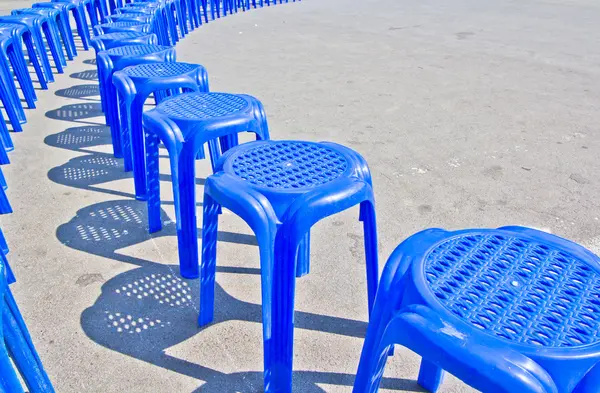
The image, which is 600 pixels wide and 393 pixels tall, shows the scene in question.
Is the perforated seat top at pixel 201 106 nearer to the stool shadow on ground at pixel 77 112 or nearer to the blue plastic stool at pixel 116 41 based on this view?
the blue plastic stool at pixel 116 41

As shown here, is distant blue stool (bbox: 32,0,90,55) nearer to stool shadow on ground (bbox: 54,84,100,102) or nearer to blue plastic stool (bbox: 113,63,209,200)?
stool shadow on ground (bbox: 54,84,100,102)

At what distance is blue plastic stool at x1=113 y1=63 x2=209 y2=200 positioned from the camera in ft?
8.80

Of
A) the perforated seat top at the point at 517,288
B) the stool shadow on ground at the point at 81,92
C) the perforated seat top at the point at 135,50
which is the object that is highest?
the perforated seat top at the point at 135,50

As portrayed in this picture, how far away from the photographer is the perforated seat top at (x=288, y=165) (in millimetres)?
1667

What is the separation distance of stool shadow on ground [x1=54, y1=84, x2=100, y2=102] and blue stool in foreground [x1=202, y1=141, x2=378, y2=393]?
3.91 meters

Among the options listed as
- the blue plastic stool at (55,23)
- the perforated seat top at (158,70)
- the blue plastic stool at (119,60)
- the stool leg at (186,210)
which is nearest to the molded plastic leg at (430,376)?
the stool leg at (186,210)

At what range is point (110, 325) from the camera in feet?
6.68

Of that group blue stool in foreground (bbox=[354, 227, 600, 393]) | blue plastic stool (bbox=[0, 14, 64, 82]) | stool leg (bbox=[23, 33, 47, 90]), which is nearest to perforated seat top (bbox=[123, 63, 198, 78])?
blue stool in foreground (bbox=[354, 227, 600, 393])

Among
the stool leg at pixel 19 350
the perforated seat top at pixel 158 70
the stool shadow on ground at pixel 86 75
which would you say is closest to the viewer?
the stool leg at pixel 19 350

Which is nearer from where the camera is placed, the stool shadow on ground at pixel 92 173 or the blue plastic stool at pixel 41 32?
the stool shadow on ground at pixel 92 173

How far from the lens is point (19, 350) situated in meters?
1.35

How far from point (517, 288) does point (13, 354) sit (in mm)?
1408

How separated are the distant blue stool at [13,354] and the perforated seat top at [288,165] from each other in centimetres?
80

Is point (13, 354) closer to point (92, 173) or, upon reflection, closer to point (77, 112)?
point (92, 173)
